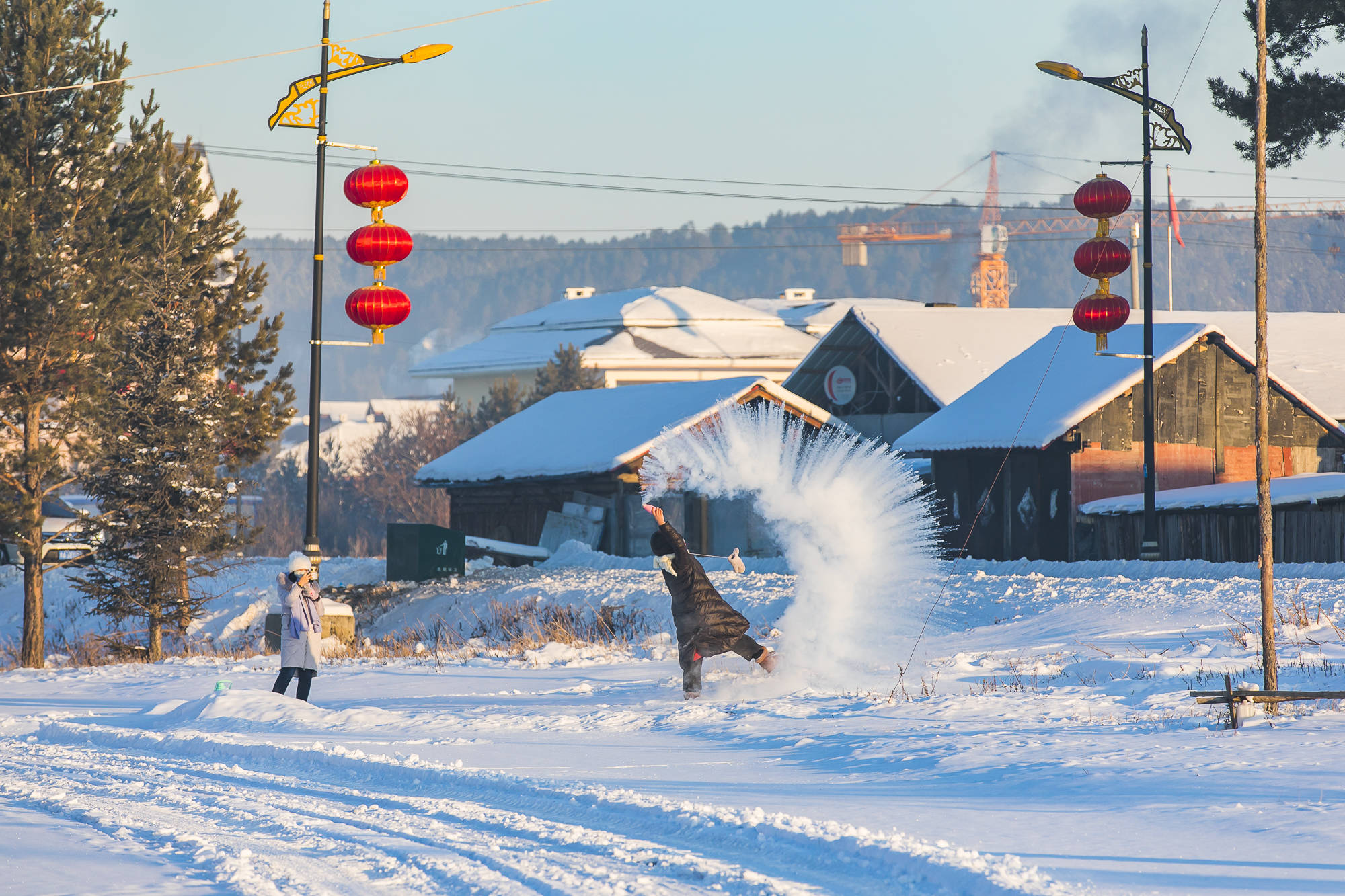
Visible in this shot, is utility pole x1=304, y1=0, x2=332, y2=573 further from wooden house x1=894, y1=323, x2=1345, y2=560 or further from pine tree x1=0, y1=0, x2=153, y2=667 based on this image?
wooden house x1=894, y1=323, x2=1345, y2=560

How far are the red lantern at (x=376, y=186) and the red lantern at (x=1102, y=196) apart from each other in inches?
440

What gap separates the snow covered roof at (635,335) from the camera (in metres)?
86.7

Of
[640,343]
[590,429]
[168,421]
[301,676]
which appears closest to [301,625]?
[301,676]

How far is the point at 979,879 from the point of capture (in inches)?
266

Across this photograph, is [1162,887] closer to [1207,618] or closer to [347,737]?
[347,737]

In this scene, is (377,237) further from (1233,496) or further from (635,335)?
(635,335)

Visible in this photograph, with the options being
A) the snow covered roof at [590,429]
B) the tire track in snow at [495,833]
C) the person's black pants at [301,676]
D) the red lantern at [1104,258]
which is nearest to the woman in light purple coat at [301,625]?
the person's black pants at [301,676]

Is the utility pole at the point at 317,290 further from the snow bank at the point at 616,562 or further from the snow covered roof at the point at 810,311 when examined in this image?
the snow covered roof at the point at 810,311

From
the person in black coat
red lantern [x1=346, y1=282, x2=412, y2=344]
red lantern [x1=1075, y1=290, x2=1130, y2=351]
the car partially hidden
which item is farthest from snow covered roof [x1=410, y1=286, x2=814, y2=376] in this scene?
the person in black coat

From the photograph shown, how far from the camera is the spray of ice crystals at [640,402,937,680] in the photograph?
47.4 feet

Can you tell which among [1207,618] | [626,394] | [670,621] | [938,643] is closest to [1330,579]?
[1207,618]

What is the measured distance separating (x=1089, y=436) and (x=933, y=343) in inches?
512

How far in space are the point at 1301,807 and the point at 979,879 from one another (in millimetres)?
2375

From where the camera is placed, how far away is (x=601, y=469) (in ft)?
118
